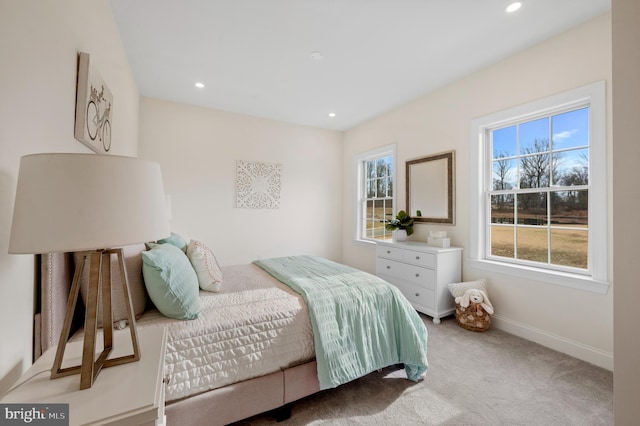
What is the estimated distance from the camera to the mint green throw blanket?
1604 millimetres

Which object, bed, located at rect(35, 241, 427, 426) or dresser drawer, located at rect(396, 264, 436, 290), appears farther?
dresser drawer, located at rect(396, 264, 436, 290)

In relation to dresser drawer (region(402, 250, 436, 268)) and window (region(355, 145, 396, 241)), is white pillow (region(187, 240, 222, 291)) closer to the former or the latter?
dresser drawer (region(402, 250, 436, 268))

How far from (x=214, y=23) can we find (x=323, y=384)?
2811 mm

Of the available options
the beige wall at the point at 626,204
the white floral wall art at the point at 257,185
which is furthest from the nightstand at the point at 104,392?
the white floral wall art at the point at 257,185

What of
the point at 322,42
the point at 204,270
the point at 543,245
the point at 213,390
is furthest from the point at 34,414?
the point at 543,245

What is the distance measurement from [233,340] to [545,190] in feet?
9.63

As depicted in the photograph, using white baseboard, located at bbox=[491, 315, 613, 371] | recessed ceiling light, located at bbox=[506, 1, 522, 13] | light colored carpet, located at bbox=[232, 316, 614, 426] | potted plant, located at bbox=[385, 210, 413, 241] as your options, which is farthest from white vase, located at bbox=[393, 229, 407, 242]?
recessed ceiling light, located at bbox=[506, 1, 522, 13]

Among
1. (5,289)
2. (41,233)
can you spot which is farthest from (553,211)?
(5,289)

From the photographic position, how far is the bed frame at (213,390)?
3.22ft

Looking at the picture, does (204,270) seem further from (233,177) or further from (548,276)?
(548,276)

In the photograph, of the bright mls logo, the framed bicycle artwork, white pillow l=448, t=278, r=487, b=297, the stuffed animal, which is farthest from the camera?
white pillow l=448, t=278, r=487, b=297

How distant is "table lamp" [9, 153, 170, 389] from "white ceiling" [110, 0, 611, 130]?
6.25 feet

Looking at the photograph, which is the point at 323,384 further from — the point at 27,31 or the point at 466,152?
the point at 466,152

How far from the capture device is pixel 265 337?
1495mm
